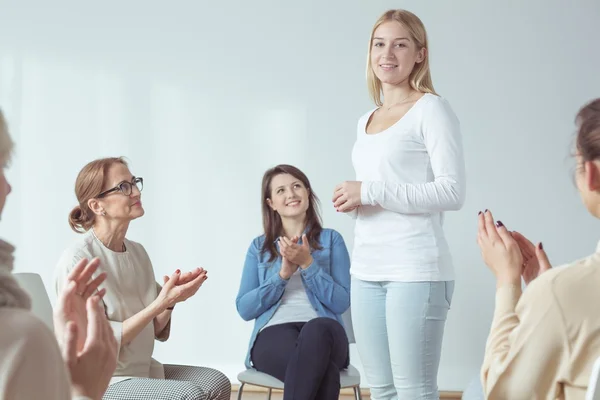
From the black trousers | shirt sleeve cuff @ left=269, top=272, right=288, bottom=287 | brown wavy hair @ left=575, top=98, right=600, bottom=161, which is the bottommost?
the black trousers

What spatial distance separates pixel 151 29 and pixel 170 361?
1.86m

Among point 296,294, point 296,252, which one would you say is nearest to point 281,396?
point 296,294

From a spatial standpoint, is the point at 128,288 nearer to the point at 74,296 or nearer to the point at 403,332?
the point at 403,332

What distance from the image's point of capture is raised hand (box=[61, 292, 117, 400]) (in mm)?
981

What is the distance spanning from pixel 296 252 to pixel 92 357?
1.85 m

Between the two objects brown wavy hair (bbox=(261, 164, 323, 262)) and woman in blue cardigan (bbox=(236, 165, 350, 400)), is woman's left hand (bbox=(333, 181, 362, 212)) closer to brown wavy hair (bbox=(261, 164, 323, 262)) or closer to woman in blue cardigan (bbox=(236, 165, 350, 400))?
woman in blue cardigan (bbox=(236, 165, 350, 400))

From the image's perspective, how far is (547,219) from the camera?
394 centimetres

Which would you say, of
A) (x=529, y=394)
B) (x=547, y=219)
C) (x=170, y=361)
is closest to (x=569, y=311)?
(x=529, y=394)

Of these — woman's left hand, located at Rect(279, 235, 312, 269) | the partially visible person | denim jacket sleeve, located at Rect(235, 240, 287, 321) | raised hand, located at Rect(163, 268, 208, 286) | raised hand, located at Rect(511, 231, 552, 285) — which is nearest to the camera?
the partially visible person

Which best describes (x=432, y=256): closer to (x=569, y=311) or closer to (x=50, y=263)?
(x=569, y=311)

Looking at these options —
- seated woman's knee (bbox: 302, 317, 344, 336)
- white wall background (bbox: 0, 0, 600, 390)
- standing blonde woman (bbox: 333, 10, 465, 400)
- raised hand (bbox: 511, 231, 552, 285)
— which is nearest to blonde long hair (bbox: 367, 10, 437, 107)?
standing blonde woman (bbox: 333, 10, 465, 400)

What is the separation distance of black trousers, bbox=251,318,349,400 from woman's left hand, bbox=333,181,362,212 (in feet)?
2.57

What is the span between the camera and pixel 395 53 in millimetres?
2020

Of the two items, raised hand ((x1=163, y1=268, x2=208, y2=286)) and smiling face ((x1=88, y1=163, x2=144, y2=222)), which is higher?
smiling face ((x1=88, y1=163, x2=144, y2=222))
